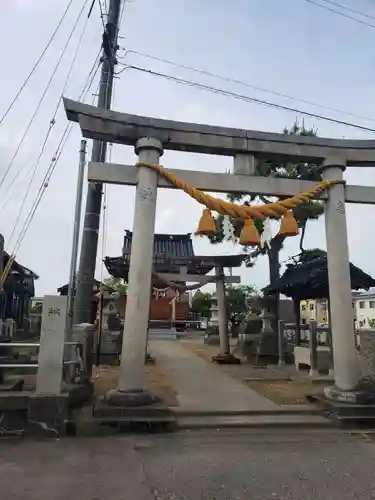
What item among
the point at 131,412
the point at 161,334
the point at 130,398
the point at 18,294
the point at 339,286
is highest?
the point at 18,294

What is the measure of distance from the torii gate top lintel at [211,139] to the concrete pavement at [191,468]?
4.72 metres

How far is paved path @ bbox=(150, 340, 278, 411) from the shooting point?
729cm

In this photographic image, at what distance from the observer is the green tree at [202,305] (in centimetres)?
4303

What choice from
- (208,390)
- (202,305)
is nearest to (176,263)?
(208,390)

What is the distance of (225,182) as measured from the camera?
289 inches

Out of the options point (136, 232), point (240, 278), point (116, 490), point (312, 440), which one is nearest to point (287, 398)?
point (312, 440)

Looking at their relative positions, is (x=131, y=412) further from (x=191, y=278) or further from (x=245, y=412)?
(x=191, y=278)

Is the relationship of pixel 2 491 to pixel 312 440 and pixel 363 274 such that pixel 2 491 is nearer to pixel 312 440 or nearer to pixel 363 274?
pixel 312 440

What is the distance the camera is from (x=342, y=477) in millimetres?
4434

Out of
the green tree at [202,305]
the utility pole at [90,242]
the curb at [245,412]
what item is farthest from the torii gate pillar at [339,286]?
the green tree at [202,305]

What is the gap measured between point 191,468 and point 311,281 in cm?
845

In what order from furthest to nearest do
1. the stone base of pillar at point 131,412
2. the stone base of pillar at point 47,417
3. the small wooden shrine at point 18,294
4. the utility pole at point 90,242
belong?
the small wooden shrine at point 18,294 < the utility pole at point 90,242 < the stone base of pillar at point 131,412 < the stone base of pillar at point 47,417

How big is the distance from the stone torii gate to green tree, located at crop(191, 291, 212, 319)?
35.5m

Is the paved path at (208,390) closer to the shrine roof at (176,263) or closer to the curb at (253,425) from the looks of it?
the curb at (253,425)
